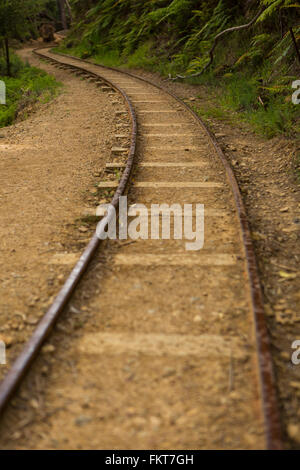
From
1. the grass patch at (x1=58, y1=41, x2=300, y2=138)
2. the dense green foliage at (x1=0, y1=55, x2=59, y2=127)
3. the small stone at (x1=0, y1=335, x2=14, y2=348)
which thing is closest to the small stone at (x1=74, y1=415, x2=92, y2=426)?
the small stone at (x1=0, y1=335, x2=14, y2=348)

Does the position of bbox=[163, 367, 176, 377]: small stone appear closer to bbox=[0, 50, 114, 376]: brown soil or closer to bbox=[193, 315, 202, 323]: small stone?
bbox=[193, 315, 202, 323]: small stone

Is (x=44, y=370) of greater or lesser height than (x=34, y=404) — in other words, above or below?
→ above

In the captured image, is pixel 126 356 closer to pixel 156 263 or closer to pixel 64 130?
pixel 156 263

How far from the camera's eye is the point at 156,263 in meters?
3.75

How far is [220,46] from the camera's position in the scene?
490 inches

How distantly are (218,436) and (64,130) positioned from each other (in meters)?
7.73

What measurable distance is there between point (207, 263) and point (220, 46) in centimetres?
1079

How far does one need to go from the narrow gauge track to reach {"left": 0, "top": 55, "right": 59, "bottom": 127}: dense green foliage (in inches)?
254

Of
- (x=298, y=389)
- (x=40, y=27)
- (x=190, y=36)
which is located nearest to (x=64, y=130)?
(x=298, y=389)

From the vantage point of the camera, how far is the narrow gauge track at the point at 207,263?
91.2 inches

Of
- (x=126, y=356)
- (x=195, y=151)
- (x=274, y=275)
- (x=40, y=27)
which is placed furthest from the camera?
(x=40, y=27)

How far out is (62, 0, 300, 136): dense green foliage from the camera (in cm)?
817

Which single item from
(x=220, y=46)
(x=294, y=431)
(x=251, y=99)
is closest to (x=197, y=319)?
(x=294, y=431)

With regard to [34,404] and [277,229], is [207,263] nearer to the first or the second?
[277,229]
